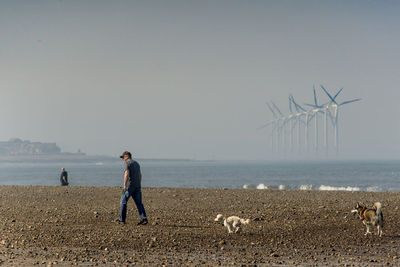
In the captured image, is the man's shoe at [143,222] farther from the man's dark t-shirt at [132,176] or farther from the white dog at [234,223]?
the white dog at [234,223]

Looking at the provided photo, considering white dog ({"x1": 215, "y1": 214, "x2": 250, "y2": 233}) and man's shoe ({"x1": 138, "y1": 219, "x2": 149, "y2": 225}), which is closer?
white dog ({"x1": 215, "y1": 214, "x2": 250, "y2": 233})

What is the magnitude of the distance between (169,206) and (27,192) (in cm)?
1135

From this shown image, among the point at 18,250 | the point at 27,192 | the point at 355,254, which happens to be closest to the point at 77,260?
the point at 18,250

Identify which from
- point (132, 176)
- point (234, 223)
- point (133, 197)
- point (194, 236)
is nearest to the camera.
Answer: point (194, 236)

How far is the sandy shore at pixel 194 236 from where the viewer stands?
1177 centimetres

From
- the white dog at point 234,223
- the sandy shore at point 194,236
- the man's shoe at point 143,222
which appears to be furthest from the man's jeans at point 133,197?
the white dog at point 234,223

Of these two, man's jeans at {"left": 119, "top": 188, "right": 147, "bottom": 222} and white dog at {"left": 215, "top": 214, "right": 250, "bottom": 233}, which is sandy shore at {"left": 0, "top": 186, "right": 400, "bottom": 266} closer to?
white dog at {"left": 215, "top": 214, "right": 250, "bottom": 233}

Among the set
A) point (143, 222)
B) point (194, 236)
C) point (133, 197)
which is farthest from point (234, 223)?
point (133, 197)

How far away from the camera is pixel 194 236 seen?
1452cm

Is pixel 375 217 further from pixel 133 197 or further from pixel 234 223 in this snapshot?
pixel 133 197

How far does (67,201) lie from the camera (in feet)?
81.8

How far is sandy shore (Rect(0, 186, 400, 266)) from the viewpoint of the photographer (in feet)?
38.6

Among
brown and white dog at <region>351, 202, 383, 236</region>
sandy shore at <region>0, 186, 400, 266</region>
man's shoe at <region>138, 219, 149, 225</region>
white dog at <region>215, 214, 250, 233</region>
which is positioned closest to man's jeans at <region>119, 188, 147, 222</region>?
man's shoe at <region>138, 219, 149, 225</region>

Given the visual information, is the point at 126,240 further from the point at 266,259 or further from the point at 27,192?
the point at 27,192
